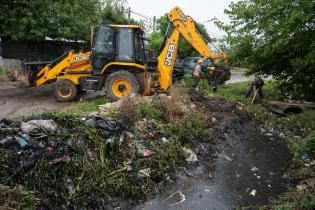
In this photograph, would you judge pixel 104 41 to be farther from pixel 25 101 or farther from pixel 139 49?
pixel 25 101

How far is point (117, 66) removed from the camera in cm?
1055

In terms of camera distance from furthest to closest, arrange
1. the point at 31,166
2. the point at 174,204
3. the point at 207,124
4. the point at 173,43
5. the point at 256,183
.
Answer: the point at 173,43 → the point at 207,124 → the point at 256,183 → the point at 174,204 → the point at 31,166

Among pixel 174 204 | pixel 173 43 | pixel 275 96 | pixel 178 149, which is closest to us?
pixel 174 204

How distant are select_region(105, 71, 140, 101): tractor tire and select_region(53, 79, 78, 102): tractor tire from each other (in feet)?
4.01

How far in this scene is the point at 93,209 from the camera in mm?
5012

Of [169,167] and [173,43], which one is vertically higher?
[173,43]

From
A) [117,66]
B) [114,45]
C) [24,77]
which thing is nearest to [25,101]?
[24,77]

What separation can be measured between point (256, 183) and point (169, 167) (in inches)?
63.2

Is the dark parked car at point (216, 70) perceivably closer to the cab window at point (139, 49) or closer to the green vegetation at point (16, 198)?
the cab window at point (139, 49)

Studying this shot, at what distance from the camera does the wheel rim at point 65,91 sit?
10781 millimetres

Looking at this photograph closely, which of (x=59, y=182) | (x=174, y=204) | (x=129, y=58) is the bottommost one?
(x=174, y=204)

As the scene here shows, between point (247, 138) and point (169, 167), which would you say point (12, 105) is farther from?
point (247, 138)

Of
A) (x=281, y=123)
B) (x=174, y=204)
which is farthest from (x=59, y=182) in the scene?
(x=281, y=123)

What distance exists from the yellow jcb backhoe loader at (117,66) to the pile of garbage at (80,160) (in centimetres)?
384
